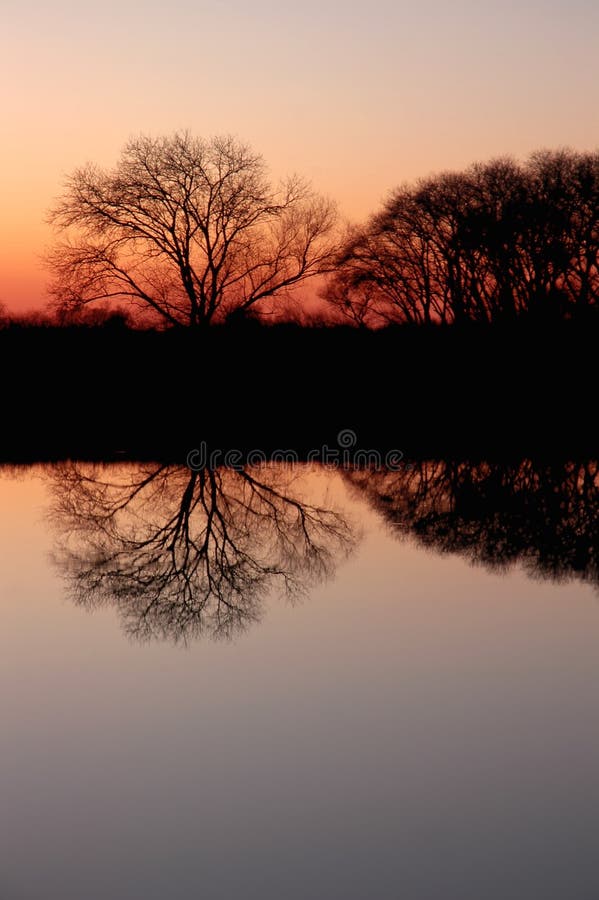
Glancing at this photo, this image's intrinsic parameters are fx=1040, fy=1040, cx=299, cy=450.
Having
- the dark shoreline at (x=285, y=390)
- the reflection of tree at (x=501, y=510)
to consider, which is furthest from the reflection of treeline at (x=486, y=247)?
the reflection of tree at (x=501, y=510)

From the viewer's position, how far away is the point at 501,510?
51.8 ft

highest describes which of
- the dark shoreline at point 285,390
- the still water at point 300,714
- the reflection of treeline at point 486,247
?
the reflection of treeline at point 486,247

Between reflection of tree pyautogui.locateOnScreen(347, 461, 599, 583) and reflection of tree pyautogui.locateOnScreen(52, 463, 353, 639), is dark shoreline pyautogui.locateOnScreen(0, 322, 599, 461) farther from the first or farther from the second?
reflection of tree pyautogui.locateOnScreen(52, 463, 353, 639)

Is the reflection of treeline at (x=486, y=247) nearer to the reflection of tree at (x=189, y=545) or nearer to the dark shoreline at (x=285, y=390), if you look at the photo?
→ the dark shoreline at (x=285, y=390)

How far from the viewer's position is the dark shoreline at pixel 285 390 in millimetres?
31828

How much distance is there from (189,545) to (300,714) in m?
6.60

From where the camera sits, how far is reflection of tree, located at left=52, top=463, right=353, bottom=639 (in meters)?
10.0

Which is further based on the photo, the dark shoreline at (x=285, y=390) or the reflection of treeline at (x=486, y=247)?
the reflection of treeline at (x=486, y=247)

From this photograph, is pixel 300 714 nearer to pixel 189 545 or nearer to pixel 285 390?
pixel 189 545

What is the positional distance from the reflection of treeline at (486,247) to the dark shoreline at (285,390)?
11.3 meters

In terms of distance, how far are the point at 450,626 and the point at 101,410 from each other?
30.2 m

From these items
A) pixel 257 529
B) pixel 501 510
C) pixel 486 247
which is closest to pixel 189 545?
pixel 257 529

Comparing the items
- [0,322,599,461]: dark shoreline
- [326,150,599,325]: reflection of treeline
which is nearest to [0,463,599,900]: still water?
[0,322,599,461]: dark shoreline

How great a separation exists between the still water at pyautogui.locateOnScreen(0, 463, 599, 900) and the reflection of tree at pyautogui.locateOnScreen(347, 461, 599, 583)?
100 millimetres
